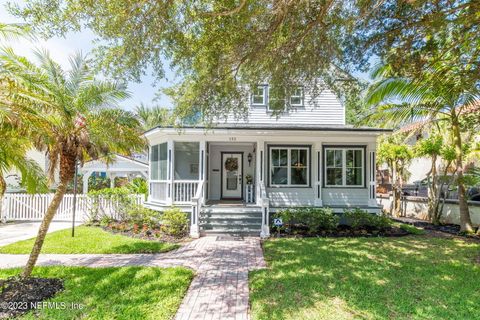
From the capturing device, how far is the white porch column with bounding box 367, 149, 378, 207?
1122 cm

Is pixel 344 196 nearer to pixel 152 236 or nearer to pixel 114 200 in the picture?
pixel 152 236

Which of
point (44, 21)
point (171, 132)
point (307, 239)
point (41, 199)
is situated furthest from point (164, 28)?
point (41, 199)

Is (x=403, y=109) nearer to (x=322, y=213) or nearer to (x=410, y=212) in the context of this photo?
(x=322, y=213)

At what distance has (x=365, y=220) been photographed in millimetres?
10250

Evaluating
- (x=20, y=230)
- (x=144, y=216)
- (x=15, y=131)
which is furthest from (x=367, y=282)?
(x=20, y=230)

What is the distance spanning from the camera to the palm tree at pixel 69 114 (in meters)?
4.62

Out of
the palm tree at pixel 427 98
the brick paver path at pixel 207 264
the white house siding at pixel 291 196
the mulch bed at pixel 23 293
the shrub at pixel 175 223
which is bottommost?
the brick paver path at pixel 207 264

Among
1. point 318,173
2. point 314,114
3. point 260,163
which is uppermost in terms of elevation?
point 314,114

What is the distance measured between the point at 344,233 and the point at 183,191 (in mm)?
6379

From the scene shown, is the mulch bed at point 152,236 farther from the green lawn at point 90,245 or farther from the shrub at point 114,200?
the shrub at point 114,200

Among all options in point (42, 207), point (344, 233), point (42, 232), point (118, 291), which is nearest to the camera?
point (118, 291)

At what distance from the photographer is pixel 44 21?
→ 521cm

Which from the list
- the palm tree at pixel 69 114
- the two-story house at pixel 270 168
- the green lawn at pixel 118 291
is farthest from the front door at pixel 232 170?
the green lawn at pixel 118 291

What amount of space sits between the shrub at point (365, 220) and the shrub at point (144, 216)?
7318mm
